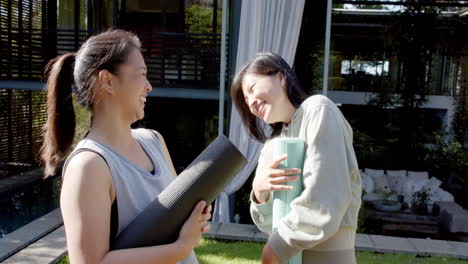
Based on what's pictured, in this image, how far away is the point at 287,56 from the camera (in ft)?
17.2

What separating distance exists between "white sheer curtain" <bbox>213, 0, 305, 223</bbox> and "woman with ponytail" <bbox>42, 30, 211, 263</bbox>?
399 centimetres

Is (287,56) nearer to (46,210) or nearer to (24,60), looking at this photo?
(46,210)

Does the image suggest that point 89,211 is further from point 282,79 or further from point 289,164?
point 282,79

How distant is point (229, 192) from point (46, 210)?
9.97ft

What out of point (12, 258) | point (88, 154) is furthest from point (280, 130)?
point (12, 258)

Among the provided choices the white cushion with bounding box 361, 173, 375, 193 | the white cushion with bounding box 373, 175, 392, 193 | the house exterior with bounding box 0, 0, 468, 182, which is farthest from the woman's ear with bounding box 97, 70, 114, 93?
the house exterior with bounding box 0, 0, 468, 182

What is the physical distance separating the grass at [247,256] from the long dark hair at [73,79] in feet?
10.0

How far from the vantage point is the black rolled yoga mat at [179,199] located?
1.11m

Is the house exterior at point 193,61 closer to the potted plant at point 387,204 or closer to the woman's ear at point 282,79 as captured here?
the potted plant at point 387,204

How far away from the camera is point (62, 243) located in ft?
14.4

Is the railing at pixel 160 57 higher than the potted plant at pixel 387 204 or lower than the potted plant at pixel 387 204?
higher

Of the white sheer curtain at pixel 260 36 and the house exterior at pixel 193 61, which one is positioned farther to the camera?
the house exterior at pixel 193 61

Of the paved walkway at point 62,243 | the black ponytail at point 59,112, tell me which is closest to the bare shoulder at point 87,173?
the black ponytail at point 59,112

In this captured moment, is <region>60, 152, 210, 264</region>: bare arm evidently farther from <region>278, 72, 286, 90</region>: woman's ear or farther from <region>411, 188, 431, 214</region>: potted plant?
<region>411, 188, 431, 214</region>: potted plant
